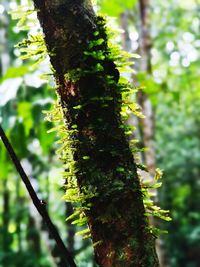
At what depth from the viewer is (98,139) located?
1.10m

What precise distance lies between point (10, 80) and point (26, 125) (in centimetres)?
38

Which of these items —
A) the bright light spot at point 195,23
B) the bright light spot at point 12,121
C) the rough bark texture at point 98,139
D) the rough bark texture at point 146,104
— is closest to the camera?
the rough bark texture at point 98,139

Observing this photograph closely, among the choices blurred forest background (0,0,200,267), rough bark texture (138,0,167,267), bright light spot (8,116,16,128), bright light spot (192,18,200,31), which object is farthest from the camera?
bright light spot (192,18,200,31)

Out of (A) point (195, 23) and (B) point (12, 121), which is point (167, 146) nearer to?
(A) point (195, 23)

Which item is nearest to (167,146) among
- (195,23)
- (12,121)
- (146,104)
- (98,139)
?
(195,23)

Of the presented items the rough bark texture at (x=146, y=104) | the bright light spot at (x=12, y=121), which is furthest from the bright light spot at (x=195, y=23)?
the bright light spot at (x=12, y=121)

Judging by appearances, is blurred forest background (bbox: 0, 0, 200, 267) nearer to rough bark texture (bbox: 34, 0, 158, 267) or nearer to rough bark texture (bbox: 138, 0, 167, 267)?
rough bark texture (bbox: 138, 0, 167, 267)

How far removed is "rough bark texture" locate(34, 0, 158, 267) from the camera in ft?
3.51

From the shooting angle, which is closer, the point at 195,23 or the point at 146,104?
the point at 146,104

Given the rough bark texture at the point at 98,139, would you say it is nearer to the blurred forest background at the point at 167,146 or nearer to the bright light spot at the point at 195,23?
the blurred forest background at the point at 167,146

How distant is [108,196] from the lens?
1.07 metres

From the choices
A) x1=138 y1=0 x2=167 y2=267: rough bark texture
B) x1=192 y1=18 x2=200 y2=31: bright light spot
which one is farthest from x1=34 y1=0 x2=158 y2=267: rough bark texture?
x1=192 y1=18 x2=200 y2=31: bright light spot

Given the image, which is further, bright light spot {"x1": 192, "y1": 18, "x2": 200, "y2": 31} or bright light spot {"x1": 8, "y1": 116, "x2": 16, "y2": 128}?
bright light spot {"x1": 192, "y1": 18, "x2": 200, "y2": 31}

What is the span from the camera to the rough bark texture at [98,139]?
107 centimetres
